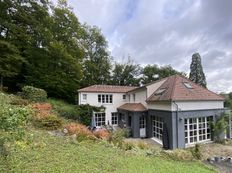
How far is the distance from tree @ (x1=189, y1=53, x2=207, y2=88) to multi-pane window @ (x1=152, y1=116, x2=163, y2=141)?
28592mm

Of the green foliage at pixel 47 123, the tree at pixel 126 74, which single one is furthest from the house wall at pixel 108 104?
the tree at pixel 126 74

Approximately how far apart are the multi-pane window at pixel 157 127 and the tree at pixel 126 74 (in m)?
25.5

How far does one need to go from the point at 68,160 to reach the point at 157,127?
13087mm

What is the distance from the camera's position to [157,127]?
62.8 ft

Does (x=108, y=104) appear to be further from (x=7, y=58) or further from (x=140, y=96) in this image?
(x=7, y=58)

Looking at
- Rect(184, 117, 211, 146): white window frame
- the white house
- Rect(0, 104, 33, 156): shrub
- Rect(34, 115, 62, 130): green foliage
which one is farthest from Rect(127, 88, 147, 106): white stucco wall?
Rect(0, 104, 33, 156): shrub

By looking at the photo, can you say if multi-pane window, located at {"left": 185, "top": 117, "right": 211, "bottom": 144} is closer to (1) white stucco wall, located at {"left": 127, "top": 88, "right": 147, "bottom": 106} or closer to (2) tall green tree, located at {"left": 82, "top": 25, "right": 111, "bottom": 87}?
(1) white stucco wall, located at {"left": 127, "top": 88, "right": 147, "bottom": 106}

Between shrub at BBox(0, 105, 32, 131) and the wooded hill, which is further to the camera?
the wooded hill

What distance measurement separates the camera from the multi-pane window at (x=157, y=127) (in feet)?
59.9

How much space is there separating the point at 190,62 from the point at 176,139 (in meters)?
34.1

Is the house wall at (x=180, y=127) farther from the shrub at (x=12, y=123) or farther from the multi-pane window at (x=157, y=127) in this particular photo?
the shrub at (x=12, y=123)

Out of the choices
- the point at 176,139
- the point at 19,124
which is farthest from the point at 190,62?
the point at 19,124

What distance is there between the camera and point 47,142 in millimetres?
9461

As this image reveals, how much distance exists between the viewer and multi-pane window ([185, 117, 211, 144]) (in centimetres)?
1675
